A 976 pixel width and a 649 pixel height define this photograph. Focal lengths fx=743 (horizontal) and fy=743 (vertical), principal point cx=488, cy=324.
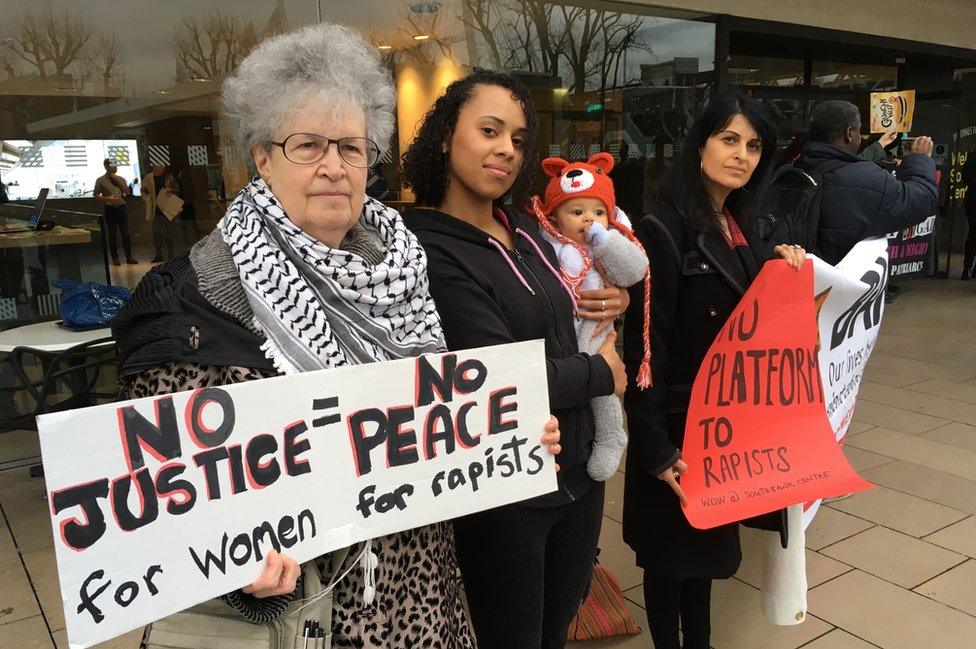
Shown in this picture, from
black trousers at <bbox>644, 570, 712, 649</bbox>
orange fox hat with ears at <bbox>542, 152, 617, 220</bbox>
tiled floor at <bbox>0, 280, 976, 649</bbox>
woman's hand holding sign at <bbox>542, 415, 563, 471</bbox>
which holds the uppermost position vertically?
orange fox hat with ears at <bbox>542, 152, 617, 220</bbox>

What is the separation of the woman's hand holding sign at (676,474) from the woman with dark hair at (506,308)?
1.20ft

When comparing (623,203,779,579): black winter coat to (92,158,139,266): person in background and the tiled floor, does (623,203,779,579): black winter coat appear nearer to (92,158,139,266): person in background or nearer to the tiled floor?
the tiled floor

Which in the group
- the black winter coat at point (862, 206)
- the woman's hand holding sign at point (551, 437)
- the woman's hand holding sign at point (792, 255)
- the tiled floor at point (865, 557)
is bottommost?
the tiled floor at point (865, 557)

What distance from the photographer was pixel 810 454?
98.9 inches

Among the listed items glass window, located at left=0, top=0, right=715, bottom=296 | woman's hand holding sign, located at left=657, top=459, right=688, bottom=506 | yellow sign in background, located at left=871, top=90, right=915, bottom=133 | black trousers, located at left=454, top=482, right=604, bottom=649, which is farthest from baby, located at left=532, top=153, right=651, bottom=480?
yellow sign in background, located at left=871, top=90, right=915, bottom=133

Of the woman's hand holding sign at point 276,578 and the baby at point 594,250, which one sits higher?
the baby at point 594,250

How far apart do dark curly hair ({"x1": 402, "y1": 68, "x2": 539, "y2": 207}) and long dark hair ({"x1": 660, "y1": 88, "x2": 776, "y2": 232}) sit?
605 millimetres

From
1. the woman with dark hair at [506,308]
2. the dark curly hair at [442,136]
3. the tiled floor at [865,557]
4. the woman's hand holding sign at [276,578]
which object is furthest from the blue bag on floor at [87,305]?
the woman's hand holding sign at [276,578]

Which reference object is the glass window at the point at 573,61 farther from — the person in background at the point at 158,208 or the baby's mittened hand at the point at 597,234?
the baby's mittened hand at the point at 597,234

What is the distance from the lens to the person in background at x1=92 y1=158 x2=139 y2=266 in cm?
518

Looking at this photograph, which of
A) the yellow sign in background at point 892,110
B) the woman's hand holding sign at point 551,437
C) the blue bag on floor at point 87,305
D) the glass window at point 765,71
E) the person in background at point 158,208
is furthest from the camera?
the glass window at point 765,71

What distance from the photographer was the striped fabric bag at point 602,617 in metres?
3.00

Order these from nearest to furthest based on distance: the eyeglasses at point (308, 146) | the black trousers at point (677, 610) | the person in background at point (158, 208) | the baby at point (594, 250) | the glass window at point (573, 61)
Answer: the eyeglasses at point (308, 146) → the baby at point (594, 250) → the black trousers at point (677, 610) → the person in background at point (158, 208) → the glass window at point (573, 61)

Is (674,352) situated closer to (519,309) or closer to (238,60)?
(519,309)
